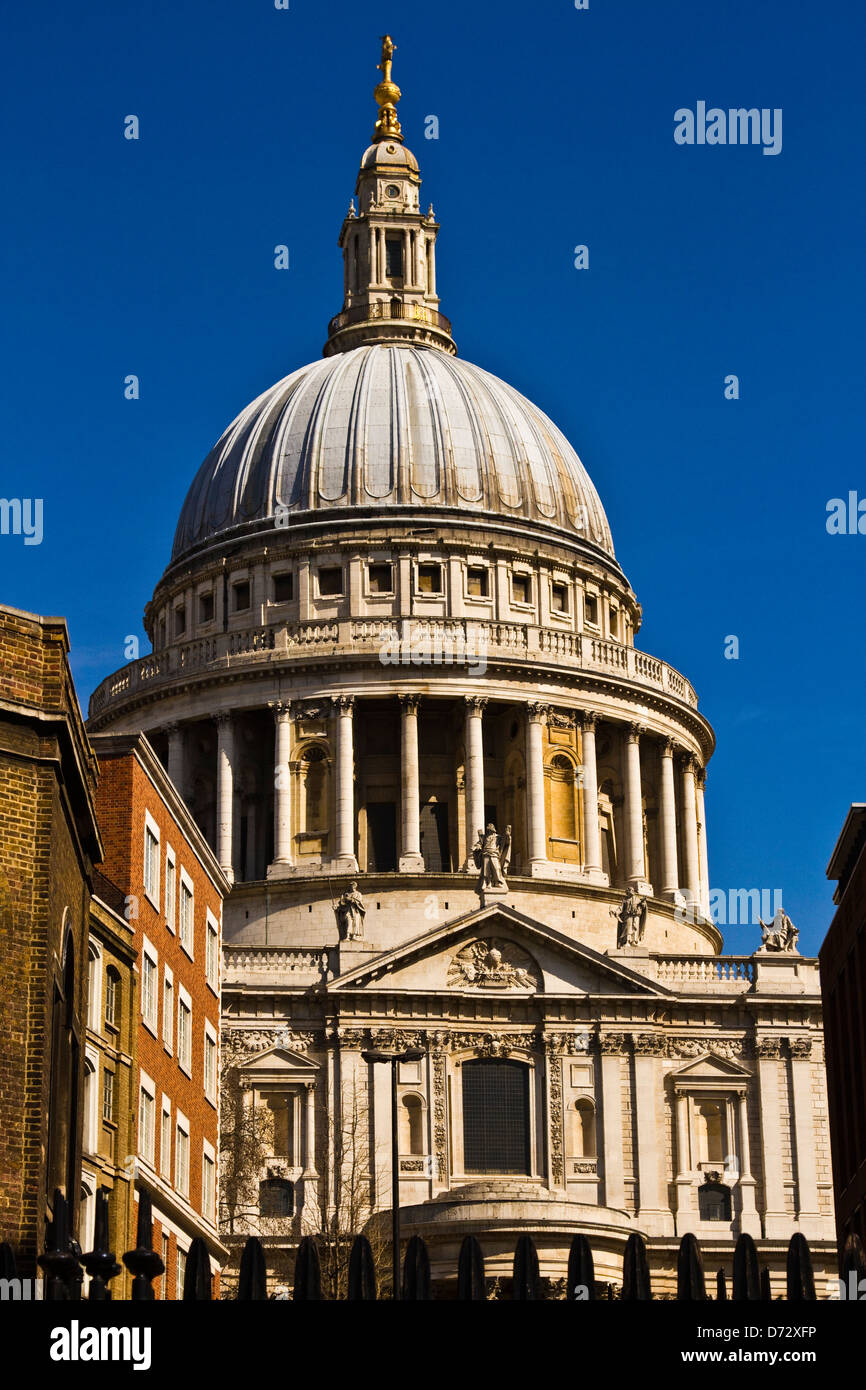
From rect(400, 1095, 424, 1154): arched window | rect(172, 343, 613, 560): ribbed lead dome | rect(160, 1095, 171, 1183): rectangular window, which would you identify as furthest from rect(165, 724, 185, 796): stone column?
rect(160, 1095, 171, 1183): rectangular window

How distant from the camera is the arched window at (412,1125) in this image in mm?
78875

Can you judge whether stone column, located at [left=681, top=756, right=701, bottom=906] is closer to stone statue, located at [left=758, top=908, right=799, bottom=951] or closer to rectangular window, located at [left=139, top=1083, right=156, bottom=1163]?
stone statue, located at [left=758, top=908, right=799, bottom=951]

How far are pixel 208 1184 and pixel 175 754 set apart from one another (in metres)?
41.0

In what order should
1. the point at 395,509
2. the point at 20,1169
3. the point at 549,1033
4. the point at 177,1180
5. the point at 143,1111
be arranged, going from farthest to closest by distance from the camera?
the point at 395,509
the point at 549,1033
the point at 177,1180
the point at 143,1111
the point at 20,1169

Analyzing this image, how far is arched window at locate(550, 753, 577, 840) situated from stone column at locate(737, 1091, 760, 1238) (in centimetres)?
1830

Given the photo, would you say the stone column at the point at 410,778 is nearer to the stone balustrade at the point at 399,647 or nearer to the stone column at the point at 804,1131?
the stone balustrade at the point at 399,647

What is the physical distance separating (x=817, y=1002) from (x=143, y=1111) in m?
37.5

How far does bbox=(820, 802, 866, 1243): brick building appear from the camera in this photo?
46906 mm

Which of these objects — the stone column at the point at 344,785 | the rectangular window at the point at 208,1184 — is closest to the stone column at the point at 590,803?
the stone column at the point at 344,785

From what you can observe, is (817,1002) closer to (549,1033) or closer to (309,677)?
(549,1033)

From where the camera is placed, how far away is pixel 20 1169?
27.4m
